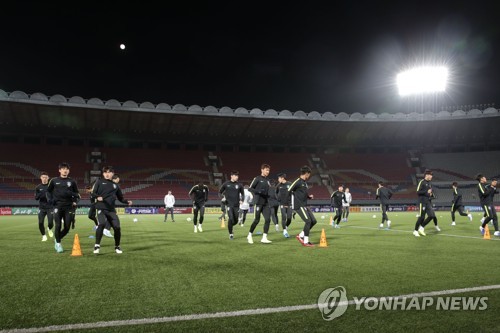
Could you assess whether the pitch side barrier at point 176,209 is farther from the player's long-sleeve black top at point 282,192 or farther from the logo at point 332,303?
the logo at point 332,303

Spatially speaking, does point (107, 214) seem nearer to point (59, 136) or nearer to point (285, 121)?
point (285, 121)

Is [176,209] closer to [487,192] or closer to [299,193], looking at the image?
[299,193]

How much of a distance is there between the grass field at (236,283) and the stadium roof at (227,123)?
3251 centimetres

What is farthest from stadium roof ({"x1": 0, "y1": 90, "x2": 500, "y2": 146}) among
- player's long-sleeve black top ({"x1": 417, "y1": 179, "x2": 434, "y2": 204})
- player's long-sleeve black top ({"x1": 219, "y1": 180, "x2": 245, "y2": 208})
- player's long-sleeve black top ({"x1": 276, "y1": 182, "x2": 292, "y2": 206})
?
player's long-sleeve black top ({"x1": 417, "y1": 179, "x2": 434, "y2": 204})

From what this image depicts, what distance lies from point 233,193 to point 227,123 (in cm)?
3396

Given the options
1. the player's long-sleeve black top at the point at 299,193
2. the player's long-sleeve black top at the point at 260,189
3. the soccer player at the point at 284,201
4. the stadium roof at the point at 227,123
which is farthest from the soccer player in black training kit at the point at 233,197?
the stadium roof at the point at 227,123

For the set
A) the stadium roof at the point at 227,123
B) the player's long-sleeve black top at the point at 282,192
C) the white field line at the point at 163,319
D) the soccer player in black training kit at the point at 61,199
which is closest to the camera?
the white field line at the point at 163,319

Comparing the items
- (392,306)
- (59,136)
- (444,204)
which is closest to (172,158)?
(59,136)

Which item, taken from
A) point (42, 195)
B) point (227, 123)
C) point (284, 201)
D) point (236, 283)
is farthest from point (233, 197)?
point (227, 123)

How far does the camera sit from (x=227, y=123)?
46062 mm

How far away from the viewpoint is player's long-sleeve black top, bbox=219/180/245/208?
1266 centimetres

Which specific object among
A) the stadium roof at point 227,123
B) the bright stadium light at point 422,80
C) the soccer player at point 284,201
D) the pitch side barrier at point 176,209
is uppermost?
the bright stadium light at point 422,80

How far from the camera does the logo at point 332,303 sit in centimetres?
427

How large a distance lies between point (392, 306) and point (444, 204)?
154 ft
